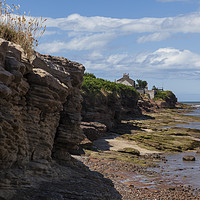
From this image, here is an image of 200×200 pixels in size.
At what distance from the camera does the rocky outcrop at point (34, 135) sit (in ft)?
26.5

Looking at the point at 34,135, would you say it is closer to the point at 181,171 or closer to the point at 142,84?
the point at 181,171

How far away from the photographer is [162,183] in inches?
782

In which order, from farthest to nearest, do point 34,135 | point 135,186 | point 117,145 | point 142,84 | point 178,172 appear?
point 142,84
point 117,145
point 178,172
point 135,186
point 34,135

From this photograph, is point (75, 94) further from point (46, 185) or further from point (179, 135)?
point (179, 135)

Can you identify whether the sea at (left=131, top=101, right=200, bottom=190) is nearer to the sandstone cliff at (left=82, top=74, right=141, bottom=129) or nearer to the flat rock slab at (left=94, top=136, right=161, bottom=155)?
the flat rock slab at (left=94, top=136, right=161, bottom=155)

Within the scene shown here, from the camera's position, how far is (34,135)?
10.2 meters

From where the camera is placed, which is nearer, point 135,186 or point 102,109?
point 135,186

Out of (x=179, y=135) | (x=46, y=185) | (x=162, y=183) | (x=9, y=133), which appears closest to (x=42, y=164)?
(x=46, y=185)

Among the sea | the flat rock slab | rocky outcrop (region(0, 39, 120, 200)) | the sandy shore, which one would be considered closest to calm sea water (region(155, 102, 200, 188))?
the sea

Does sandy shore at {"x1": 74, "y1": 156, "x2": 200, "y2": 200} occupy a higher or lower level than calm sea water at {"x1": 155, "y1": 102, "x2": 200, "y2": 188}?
higher

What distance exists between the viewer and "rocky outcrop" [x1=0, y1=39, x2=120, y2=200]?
26.5ft

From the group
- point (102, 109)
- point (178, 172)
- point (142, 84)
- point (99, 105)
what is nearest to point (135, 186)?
point (178, 172)

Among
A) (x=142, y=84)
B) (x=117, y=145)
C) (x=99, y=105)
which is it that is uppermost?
(x=142, y=84)

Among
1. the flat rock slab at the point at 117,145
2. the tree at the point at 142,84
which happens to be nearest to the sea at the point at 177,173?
the flat rock slab at the point at 117,145
